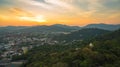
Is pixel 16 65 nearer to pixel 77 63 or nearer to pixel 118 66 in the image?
pixel 77 63

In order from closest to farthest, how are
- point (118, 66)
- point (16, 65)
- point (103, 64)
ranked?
point (118, 66) → point (103, 64) → point (16, 65)

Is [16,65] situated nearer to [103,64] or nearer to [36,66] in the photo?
[36,66]

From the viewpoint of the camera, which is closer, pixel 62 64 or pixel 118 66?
pixel 118 66

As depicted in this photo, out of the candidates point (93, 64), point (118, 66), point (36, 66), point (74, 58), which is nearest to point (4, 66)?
point (36, 66)

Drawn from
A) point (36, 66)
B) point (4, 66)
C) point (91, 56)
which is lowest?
point (4, 66)

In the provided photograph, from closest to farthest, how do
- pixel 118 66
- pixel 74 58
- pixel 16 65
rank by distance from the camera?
pixel 118 66 < pixel 74 58 < pixel 16 65

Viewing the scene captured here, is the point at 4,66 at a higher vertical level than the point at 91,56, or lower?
lower

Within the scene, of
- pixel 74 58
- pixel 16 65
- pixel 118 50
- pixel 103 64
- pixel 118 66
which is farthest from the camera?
pixel 16 65

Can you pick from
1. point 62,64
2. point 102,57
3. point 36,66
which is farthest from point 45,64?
point 102,57

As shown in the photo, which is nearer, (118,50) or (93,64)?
(93,64)
